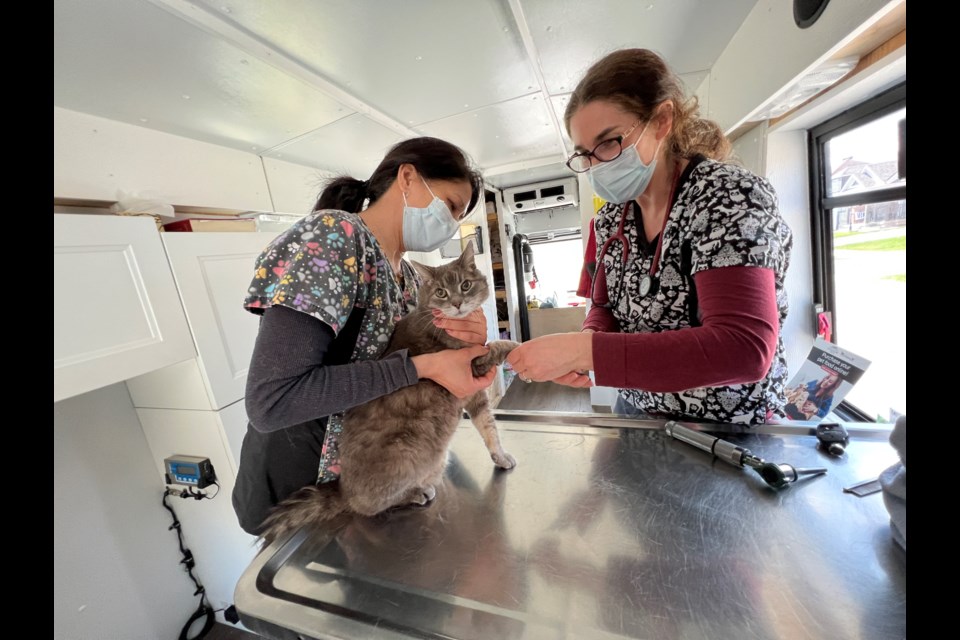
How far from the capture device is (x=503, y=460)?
1014mm

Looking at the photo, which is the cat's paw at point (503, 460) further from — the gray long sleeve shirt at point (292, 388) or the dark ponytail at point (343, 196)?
the dark ponytail at point (343, 196)

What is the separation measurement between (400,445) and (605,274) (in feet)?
2.81

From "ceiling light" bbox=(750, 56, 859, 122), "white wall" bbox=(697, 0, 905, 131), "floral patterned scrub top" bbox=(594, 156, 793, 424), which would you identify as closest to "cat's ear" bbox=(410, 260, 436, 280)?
"floral patterned scrub top" bbox=(594, 156, 793, 424)

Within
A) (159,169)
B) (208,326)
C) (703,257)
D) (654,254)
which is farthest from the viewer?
(159,169)

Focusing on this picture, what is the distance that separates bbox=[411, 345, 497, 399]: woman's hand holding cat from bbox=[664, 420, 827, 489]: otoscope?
0.59 meters

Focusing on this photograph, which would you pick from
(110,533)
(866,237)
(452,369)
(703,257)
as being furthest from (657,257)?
(110,533)

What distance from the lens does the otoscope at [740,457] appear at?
0.77m

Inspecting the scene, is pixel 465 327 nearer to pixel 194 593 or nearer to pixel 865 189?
pixel 865 189

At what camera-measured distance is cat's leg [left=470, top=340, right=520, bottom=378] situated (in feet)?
3.38

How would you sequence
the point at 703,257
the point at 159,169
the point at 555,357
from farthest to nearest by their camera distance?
the point at 159,169
the point at 555,357
the point at 703,257

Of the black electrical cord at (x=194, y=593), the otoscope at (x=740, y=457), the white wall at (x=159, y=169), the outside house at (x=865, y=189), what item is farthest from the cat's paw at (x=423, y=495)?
the outside house at (x=865, y=189)

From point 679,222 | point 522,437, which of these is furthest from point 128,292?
point 679,222

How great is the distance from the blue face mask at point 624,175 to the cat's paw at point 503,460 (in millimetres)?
879

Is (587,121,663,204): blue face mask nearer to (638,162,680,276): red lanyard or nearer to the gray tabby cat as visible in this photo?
(638,162,680,276): red lanyard
